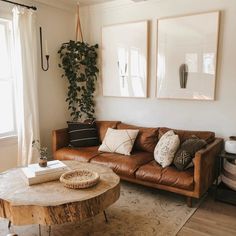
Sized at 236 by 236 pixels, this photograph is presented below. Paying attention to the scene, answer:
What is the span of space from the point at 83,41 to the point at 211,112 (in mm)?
2413

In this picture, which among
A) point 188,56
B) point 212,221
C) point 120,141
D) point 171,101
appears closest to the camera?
point 212,221

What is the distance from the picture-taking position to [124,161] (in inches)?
119

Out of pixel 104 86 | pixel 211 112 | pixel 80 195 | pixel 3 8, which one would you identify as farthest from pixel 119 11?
pixel 80 195

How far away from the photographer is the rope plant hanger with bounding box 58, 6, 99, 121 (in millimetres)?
3877

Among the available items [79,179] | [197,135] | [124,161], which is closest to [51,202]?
[79,179]

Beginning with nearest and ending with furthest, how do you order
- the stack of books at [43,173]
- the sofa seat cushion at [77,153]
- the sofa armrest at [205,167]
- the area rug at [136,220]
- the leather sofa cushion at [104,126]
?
the stack of books at [43,173] → the area rug at [136,220] → the sofa armrest at [205,167] → the sofa seat cushion at [77,153] → the leather sofa cushion at [104,126]

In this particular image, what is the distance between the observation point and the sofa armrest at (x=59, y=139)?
3.55m

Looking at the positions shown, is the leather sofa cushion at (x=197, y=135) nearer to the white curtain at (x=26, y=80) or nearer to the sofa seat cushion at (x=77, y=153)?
the sofa seat cushion at (x=77, y=153)

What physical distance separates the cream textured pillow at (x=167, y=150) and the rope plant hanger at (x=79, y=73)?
5.12ft

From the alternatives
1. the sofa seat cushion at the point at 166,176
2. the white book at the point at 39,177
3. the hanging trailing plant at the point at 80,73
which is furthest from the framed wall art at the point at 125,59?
the white book at the point at 39,177

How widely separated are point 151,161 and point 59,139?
1395 mm

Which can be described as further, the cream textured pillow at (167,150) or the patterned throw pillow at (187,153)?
the cream textured pillow at (167,150)

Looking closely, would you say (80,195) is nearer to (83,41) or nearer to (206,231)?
(206,231)

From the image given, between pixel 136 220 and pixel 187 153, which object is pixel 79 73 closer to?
pixel 187 153
